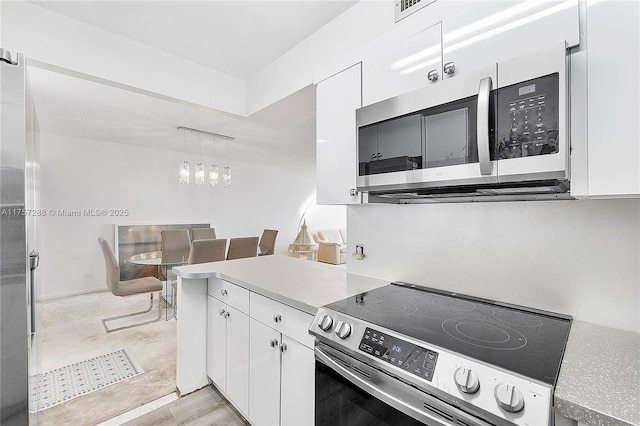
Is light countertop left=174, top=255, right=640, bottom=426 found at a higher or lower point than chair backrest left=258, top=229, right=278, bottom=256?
higher

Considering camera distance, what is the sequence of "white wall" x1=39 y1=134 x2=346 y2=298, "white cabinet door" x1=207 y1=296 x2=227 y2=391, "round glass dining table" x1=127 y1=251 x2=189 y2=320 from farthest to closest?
"white wall" x1=39 y1=134 x2=346 y2=298
"round glass dining table" x1=127 y1=251 x2=189 y2=320
"white cabinet door" x1=207 y1=296 x2=227 y2=391

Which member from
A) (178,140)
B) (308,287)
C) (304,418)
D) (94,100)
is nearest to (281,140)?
(178,140)

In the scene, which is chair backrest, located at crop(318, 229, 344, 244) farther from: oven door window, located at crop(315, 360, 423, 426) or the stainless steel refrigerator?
the stainless steel refrigerator

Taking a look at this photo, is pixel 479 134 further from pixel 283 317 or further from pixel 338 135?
pixel 283 317

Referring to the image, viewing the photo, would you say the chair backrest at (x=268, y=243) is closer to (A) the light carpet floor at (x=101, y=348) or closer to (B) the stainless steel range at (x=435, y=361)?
(A) the light carpet floor at (x=101, y=348)

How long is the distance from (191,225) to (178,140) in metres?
1.76

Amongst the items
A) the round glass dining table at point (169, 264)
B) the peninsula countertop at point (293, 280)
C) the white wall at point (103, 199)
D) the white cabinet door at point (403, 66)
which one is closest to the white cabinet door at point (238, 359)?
the peninsula countertop at point (293, 280)

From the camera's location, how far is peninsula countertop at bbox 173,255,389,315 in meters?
1.44

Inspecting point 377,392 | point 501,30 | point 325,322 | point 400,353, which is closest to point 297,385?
point 325,322

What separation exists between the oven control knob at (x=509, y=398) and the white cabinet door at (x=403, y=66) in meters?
1.13

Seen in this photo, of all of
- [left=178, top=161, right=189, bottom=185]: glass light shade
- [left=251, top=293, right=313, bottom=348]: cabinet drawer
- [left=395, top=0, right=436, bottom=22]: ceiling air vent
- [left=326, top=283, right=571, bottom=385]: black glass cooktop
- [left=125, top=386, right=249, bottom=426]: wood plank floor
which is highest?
[left=395, top=0, right=436, bottom=22]: ceiling air vent

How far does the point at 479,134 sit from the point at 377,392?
3.09ft

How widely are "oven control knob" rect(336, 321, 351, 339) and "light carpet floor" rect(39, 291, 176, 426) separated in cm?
179

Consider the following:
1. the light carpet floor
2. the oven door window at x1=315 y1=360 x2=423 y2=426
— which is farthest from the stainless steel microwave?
the light carpet floor
